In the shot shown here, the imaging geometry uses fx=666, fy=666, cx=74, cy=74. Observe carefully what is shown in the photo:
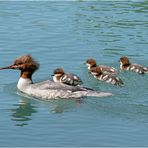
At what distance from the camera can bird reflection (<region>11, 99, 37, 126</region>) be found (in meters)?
11.0

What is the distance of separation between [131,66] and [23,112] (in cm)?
349

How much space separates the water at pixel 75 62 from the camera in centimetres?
1019

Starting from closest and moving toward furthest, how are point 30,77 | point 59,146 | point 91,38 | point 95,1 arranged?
point 59,146 < point 30,77 < point 91,38 < point 95,1

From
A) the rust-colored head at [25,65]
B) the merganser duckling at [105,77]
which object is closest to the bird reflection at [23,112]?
the rust-colored head at [25,65]

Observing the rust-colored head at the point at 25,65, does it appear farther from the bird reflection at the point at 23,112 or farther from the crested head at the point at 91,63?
the crested head at the point at 91,63

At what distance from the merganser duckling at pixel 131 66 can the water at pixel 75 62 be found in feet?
0.47

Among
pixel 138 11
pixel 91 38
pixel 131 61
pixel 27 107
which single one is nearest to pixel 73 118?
pixel 27 107

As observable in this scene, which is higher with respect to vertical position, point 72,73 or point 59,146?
point 72,73

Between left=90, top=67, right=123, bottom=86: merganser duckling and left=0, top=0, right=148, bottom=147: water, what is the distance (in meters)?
0.14

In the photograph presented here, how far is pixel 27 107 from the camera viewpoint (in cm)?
1182

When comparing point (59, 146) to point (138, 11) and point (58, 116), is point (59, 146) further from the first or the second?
point (138, 11)

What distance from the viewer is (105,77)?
44.1 ft

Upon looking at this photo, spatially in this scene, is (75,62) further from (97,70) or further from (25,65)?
(25,65)

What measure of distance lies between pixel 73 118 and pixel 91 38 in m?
6.21
